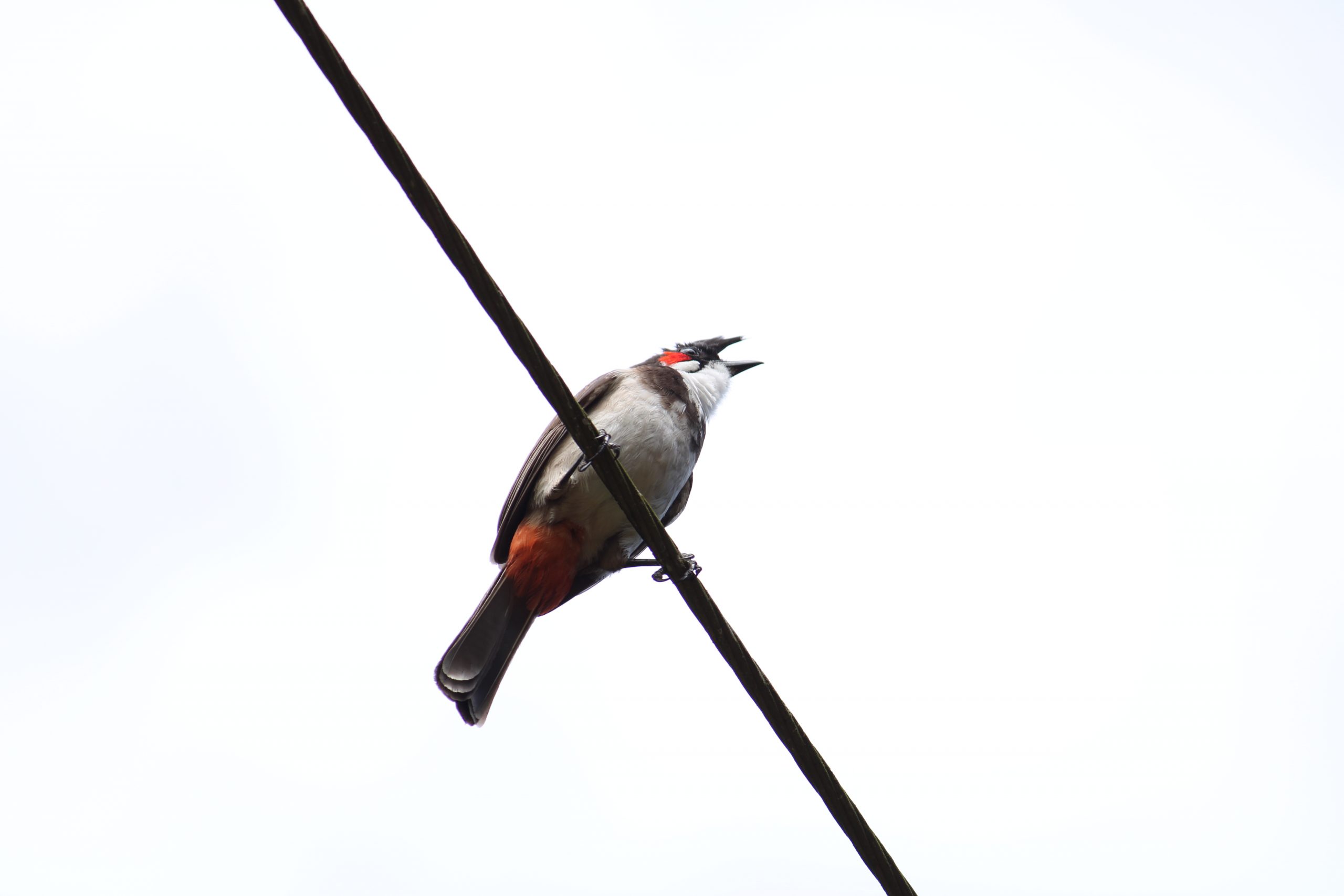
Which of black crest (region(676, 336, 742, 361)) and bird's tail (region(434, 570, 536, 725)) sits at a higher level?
black crest (region(676, 336, 742, 361))

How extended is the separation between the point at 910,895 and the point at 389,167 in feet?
7.10

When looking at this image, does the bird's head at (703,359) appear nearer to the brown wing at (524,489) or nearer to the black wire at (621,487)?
the brown wing at (524,489)

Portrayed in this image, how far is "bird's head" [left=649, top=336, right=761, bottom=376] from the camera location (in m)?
5.83

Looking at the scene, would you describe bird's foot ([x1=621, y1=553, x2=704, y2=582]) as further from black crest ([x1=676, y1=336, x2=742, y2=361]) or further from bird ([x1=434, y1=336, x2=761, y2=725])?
black crest ([x1=676, y1=336, x2=742, y2=361])

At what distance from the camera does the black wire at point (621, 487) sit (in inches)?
86.4

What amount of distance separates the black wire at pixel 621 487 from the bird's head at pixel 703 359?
9.48 ft

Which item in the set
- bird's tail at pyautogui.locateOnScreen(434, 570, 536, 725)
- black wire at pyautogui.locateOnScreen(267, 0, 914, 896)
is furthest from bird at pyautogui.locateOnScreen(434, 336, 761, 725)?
black wire at pyautogui.locateOnScreen(267, 0, 914, 896)

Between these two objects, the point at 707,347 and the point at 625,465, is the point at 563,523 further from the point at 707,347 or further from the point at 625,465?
the point at 707,347

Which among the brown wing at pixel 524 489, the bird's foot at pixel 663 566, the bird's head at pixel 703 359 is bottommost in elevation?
the bird's foot at pixel 663 566

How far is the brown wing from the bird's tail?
0.18 metres

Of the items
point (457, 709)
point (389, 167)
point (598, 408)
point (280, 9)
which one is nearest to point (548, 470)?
point (598, 408)

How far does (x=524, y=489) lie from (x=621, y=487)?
1.95 meters

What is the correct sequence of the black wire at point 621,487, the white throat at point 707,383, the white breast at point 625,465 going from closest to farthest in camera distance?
the black wire at point 621,487 → the white breast at point 625,465 → the white throat at point 707,383

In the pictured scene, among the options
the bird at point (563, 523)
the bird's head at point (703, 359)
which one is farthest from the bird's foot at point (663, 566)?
the bird's head at point (703, 359)
